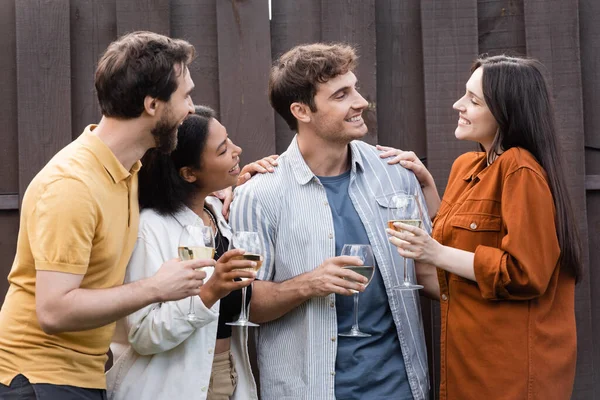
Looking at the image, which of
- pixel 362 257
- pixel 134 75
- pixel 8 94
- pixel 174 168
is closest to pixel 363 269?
pixel 362 257

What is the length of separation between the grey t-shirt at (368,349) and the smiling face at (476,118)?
1.88ft

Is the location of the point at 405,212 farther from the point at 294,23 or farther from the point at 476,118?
the point at 294,23

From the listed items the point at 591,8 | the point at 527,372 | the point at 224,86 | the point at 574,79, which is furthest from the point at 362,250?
the point at 591,8

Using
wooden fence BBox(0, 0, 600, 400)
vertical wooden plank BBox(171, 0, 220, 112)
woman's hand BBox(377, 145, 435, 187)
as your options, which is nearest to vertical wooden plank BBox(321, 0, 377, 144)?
wooden fence BBox(0, 0, 600, 400)

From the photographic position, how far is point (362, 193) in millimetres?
3785

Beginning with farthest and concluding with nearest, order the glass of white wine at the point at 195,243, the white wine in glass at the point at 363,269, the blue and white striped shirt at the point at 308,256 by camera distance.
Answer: the blue and white striped shirt at the point at 308,256
the white wine in glass at the point at 363,269
the glass of white wine at the point at 195,243

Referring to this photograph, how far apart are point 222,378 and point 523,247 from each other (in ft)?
4.40

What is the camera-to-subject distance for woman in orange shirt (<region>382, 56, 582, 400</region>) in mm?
3215

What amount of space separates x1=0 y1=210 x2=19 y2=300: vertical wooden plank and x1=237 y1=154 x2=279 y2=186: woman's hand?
1.06 m

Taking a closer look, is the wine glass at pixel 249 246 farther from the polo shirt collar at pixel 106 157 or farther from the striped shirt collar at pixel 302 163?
the striped shirt collar at pixel 302 163

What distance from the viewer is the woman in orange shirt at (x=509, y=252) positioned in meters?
3.21

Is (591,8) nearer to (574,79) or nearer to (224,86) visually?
(574,79)

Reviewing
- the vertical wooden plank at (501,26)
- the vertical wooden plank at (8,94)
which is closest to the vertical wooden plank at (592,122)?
the vertical wooden plank at (501,26)

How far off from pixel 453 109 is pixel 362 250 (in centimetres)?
94
